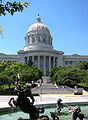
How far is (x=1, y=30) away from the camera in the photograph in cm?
671

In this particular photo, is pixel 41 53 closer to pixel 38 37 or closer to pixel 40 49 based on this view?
pixel 40 49

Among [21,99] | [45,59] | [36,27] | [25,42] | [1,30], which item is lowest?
[21,99]

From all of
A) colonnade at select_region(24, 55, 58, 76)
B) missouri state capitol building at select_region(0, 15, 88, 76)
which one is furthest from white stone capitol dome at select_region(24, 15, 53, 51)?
colonnade at select_region(24, 55, 58, 76)

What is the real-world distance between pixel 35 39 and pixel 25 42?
9012 millimetres

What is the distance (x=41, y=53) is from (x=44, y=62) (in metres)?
4.85

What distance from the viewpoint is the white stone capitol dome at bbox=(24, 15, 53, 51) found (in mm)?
88062

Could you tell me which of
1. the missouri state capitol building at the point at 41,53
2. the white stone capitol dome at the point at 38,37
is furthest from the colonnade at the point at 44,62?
the white stone capitol dome at the point at 38,37

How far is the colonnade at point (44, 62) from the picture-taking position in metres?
77.1

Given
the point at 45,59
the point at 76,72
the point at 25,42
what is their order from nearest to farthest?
the point at 76,72 < the point at 45,59 < the point at 25,42

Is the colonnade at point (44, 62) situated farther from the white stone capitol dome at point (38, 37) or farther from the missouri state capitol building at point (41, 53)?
the white stone capitol dome at point (38, 37)

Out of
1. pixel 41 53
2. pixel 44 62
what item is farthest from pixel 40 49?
pixel 44 62

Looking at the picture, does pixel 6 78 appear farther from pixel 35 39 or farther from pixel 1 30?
pixel 35 39

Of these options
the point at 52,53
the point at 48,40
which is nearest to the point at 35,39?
the point at 48,40

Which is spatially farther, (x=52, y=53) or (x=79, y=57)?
(x=79, y=57)
